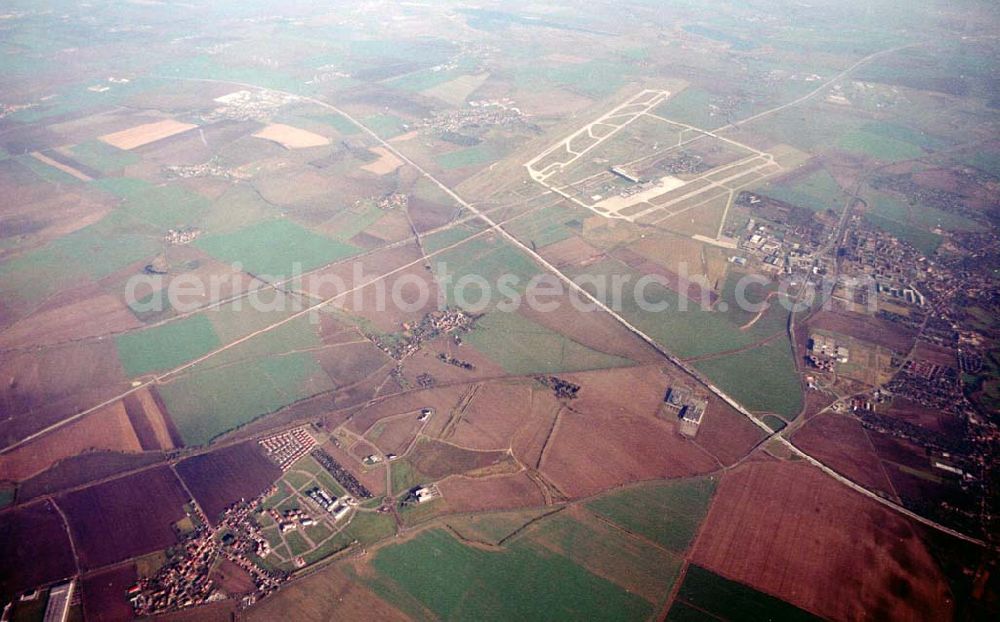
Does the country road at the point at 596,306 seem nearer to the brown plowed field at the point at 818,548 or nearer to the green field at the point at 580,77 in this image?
the brown plowed field at the point at 818,548

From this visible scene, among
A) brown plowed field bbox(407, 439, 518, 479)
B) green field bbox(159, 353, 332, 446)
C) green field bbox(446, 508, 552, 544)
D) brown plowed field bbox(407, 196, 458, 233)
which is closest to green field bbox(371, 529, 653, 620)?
green field bbox(446, 508, 552, 544)

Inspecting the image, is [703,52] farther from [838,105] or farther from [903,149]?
[903,149]

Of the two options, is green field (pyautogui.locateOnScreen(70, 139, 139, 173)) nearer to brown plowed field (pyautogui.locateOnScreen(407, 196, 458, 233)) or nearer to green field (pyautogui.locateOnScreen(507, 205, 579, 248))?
brown plowed field (pyautogui.locateOnScreen(407, 196, 458, 233))

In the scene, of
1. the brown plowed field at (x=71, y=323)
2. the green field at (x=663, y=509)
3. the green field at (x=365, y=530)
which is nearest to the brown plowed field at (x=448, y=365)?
the green field at (x=365, y=530)

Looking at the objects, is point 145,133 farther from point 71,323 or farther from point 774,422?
point 774,422

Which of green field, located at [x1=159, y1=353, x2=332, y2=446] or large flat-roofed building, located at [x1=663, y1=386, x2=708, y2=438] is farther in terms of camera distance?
green field, located at [x1=159, y1=353, x2=332, y2=446]

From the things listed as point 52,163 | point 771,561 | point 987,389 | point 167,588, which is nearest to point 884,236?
point 987,389

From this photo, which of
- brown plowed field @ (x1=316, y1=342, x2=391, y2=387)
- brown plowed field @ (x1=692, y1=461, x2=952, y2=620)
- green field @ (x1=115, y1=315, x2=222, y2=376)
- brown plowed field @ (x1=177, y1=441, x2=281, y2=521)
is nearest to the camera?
brown plowed field @ (x1=692, y1=461, x2=952, y2=620)
